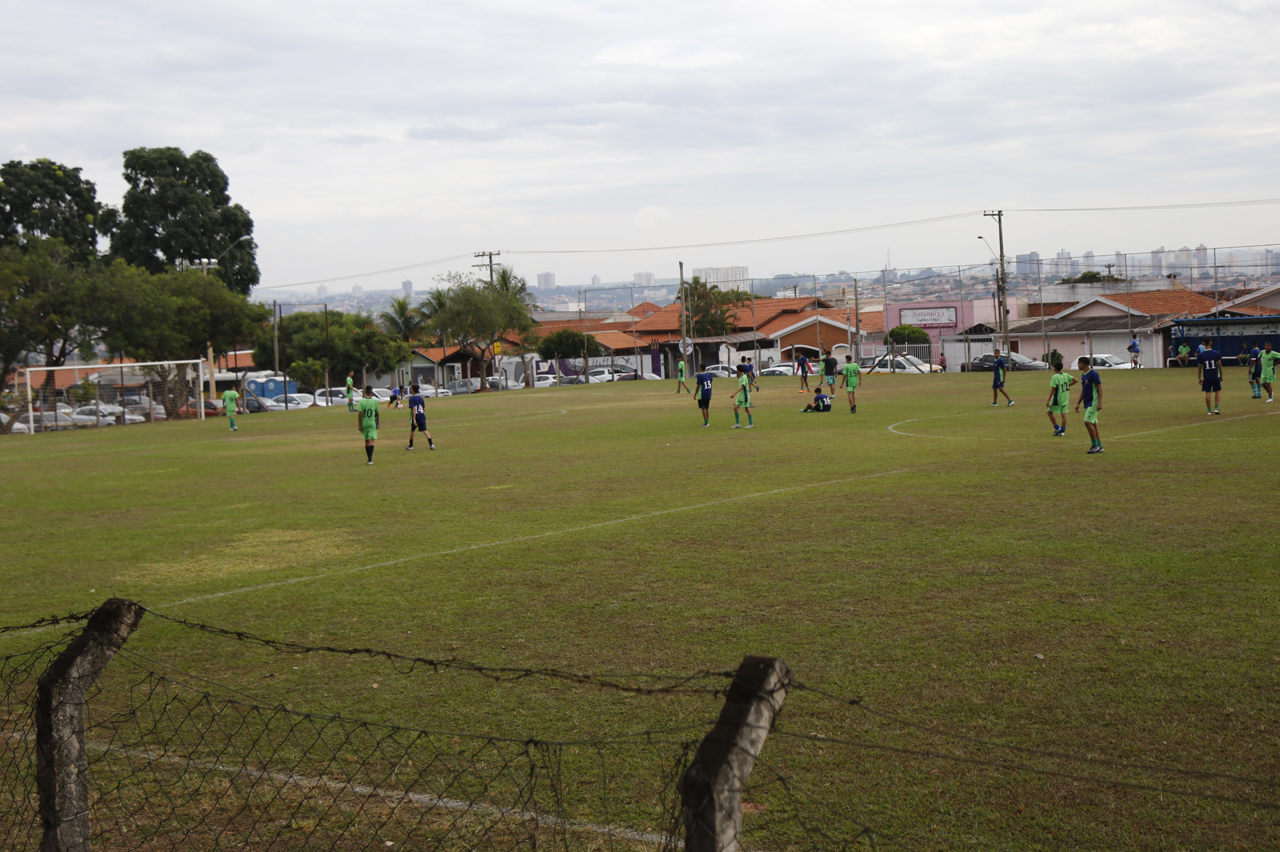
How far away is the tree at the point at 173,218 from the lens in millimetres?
→ 71625

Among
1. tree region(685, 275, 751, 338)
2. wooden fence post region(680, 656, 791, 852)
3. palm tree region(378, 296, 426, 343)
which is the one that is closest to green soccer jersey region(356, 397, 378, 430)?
wooden fence post region(680, 656, 791, 852)

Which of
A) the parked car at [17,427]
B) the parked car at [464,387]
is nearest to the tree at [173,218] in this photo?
the parked car at [464,387]

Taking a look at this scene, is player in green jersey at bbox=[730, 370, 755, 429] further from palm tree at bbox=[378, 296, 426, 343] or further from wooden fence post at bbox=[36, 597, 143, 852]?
palm tree at bbox=[378, 296, 426, 343]

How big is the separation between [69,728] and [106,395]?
5204 centimetres

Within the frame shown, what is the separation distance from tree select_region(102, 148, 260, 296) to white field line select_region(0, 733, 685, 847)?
226ft

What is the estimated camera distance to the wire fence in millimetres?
5146

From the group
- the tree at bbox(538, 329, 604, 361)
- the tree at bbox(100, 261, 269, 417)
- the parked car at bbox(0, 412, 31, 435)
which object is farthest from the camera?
the tree at bbox(538, 329, 604, 361)

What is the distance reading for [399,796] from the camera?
586 cm

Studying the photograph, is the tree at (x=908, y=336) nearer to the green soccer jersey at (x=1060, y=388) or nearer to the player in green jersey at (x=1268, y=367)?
the player in green jersey at (x=1268, y=367)

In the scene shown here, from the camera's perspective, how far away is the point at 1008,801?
215 inches

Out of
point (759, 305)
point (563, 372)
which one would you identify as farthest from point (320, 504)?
point (759, 305)

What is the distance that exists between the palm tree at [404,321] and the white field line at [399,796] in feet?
264

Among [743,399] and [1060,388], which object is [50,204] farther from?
[1060,388]

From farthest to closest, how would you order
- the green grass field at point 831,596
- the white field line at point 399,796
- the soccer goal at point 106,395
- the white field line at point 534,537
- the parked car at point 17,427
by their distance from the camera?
the soccer goal at point 106,395 → the parked car at point 17,427 → the white field line at point 534,537 → the green grass field at point 831,596 → the white field line at point 399,796
